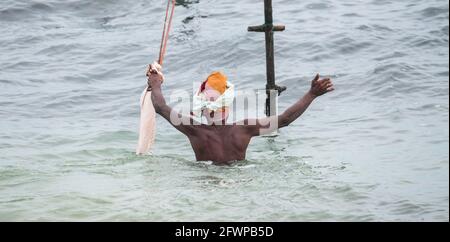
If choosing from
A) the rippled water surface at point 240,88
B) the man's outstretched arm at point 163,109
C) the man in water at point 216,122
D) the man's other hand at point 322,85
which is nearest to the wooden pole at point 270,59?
the rippled water surface at point 240,88

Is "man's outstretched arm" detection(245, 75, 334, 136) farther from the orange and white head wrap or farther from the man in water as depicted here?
the orange and white head wrap

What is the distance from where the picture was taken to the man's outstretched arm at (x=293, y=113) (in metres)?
8.21

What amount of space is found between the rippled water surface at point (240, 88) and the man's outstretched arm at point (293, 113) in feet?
1.97

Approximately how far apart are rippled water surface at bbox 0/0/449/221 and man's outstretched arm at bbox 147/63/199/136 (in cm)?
62

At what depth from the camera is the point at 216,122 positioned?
8773mm

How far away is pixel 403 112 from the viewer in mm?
12797

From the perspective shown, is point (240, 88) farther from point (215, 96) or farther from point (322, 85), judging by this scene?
point (322, 85)

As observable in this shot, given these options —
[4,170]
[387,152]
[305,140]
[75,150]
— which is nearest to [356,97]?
[305,140]

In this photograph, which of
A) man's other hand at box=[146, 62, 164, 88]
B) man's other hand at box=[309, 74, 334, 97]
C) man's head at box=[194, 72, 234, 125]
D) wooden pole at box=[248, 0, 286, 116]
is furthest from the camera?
wooden pole at box=[248, 0, 286, 116]

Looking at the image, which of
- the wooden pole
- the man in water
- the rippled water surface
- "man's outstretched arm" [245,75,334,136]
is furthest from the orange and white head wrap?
the wooden pole

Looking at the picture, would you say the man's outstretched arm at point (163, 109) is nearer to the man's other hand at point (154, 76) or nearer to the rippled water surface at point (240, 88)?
the man's other hand at point (154, 76)

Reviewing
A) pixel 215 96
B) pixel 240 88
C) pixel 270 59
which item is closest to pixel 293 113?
Result: pixel 215 96

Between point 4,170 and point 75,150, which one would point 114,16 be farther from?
point 4,170

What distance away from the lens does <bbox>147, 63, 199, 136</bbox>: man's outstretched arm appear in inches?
339
